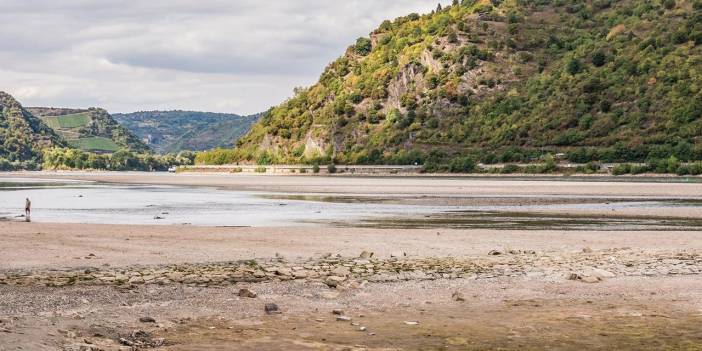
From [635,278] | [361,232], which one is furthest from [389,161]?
[635,278]

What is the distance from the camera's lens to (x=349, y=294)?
16609mm

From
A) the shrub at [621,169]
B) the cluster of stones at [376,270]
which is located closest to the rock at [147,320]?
the cluster of stones at [376,270]

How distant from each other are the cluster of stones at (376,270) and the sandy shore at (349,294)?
0.05m

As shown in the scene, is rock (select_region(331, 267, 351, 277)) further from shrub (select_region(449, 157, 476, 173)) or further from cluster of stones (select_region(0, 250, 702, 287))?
shrub (select_region(449, 157, 476, 173))

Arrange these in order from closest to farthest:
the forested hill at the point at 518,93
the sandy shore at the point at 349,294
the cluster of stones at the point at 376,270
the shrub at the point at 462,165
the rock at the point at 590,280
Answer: the sandy shore at the point at 349,294
the cluster of stones at the point at 376,270
the rock at the point at 590,280
the forested hill at the point at 518,93
the shrub at the point at 462,165

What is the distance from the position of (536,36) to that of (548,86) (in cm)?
2646

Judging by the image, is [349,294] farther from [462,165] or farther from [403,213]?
[462,165]

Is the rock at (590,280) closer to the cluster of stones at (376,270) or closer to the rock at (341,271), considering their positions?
the cluster of stones at (376,270)

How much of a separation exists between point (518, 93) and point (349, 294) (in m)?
139

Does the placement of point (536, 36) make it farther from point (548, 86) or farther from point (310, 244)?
point (310, 244)

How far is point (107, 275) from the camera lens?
18484mm

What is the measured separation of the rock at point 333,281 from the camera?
1741 cm

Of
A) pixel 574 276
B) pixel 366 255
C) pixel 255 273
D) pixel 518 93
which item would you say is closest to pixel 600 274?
pixel 574 276

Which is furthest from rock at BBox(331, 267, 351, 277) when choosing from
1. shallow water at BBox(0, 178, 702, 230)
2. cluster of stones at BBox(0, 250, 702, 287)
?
shallow water at BBox(0, 178, 702, 230)
